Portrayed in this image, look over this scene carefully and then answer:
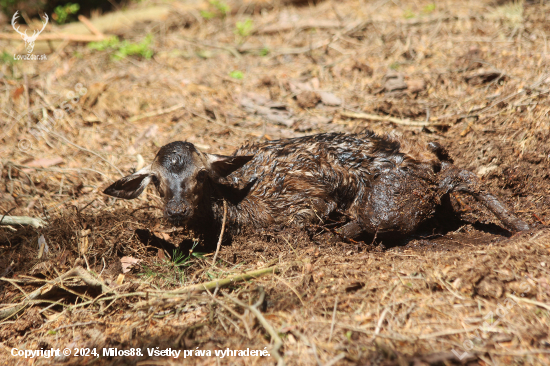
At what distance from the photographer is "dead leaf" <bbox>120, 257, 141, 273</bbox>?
4.11 meters

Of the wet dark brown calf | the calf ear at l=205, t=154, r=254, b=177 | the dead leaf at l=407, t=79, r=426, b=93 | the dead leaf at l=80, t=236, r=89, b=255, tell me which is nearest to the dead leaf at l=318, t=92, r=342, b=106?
the dead leaf at l=407, t=79, r=426, b=93

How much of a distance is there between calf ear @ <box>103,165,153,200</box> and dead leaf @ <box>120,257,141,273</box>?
0.73 m

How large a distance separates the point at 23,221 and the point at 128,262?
156cm

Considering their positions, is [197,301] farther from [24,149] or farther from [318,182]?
[24,149]

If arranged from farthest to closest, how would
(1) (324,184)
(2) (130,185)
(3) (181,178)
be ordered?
1. (1) (324,184)
2. (2) (130,185)
3. (3) (181,178)

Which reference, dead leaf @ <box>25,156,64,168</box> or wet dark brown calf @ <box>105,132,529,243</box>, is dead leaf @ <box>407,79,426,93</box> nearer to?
wet dark brown calf @ <box>105,132,529,243</box>

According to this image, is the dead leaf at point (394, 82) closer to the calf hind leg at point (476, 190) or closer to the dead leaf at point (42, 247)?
→ the calf hind leg at point (476, 190)

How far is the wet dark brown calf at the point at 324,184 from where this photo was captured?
4.25m

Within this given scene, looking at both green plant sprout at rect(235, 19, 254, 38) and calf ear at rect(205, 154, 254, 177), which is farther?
green plant sprout at rect(235, 19, 254, 38)

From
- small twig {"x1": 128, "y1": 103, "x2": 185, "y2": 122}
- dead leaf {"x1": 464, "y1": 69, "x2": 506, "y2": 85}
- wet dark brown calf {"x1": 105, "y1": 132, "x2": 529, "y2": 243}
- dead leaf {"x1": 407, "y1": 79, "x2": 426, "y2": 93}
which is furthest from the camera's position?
small twig {"x1": 128, "y1": 103, "x2": 185, "y2": 122}

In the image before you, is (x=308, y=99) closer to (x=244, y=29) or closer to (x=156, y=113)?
(x=156, y=113)

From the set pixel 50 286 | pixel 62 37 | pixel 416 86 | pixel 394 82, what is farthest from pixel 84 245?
pixel 62 37

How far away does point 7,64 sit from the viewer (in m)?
8.43

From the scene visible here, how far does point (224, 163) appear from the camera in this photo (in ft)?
14.0
